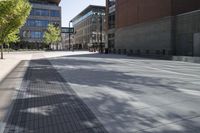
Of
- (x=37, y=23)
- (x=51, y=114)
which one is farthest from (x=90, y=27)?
(x=51, y=114)

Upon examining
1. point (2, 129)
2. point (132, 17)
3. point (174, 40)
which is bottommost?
point (2, 129)

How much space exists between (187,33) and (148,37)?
10.4 metres

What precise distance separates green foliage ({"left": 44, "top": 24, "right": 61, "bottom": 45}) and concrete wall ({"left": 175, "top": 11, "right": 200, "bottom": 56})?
6562 cm

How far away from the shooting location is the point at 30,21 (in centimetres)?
10794

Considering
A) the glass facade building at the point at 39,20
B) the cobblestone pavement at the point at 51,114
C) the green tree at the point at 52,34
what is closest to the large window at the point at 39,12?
the glass facade building at the point at 39,20

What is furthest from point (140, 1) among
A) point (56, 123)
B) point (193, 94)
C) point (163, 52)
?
point (56, 123)

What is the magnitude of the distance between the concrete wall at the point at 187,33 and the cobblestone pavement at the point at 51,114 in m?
28.0

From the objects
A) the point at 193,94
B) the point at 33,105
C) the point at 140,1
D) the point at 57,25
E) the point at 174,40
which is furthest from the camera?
the point at 57,25

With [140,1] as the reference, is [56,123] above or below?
below

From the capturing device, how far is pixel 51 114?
25.4 ft

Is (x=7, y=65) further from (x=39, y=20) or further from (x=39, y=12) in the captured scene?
(x=39, y=12)

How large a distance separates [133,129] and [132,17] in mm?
49713

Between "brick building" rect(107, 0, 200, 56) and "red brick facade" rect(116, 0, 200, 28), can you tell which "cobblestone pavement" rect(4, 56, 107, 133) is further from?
"red brick facade" rect(116, 0, 200, 28)

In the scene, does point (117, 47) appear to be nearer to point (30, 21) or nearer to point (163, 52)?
point (163, 52)
